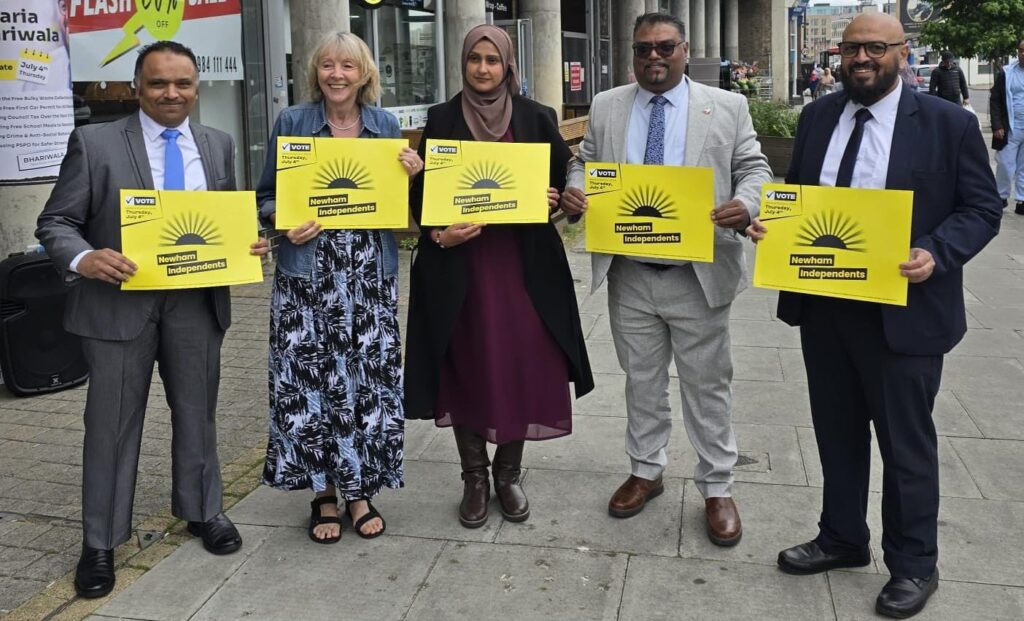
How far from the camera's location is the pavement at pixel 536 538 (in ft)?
12.6

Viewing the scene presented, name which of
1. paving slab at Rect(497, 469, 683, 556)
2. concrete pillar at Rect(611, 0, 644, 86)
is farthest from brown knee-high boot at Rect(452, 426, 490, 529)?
concrete pillar at Rect(611, 0, 644, 86)

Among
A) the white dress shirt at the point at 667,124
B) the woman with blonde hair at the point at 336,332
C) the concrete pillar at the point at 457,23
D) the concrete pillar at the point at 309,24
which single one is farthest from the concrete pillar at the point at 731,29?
the woman with blonde hair at the point at 336,332

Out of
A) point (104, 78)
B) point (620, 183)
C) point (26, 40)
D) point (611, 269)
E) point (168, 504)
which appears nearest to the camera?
point (620, 183)

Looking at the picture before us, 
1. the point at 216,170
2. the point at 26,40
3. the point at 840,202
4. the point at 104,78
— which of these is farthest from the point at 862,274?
the point at 104,78

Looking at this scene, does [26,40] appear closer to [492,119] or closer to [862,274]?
[492,119]

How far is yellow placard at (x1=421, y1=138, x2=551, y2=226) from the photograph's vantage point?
4.18 m

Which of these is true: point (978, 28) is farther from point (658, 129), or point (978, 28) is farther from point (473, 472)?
point (473, 472)

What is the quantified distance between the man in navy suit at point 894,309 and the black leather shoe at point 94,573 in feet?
8.36

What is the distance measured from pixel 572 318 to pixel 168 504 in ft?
6.62

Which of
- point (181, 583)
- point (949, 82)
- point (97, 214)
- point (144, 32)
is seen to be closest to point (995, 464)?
point (181, 583)

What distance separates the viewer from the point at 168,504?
16.0ft

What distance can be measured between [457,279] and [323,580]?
1274 mm

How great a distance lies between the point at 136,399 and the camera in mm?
4047

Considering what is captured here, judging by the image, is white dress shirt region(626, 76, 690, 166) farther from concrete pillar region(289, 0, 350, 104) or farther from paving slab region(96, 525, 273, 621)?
concrete pillar region(289, 0, 350, 104)
